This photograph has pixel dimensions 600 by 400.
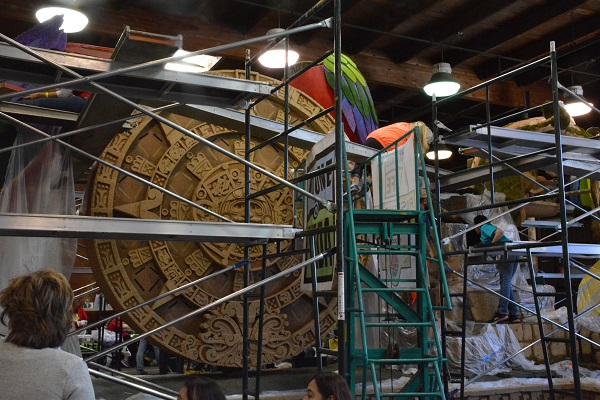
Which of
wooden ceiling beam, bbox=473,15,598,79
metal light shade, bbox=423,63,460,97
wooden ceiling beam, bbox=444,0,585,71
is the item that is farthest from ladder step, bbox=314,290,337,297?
wooden ceiling beam, bbox=473,15,598,79

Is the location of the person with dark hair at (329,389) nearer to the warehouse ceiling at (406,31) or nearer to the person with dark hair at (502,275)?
the person with dark hair at (502,275)

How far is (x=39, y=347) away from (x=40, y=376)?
0.36 feet

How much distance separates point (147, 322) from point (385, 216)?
277 cm

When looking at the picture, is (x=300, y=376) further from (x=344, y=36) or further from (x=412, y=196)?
(x=344, y=36)

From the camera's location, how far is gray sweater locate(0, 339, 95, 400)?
236 cm

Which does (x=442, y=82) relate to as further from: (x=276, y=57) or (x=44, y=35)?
(x=44, y=35)

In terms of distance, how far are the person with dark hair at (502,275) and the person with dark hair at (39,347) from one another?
6021mm

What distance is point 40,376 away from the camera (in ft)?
7.79

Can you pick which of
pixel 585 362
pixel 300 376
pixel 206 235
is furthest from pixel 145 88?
pixel 585 362

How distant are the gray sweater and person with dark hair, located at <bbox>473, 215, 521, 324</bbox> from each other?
6062mm

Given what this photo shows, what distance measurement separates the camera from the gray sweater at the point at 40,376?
7.75 feet

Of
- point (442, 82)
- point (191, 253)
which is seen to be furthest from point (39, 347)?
point (442, 82)

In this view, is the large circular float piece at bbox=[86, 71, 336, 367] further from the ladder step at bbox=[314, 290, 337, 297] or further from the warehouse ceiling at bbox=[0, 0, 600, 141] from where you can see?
the warehouse ceiling at bbox=[0, 0, 600, 141]

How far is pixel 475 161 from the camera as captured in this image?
8.74 meters
